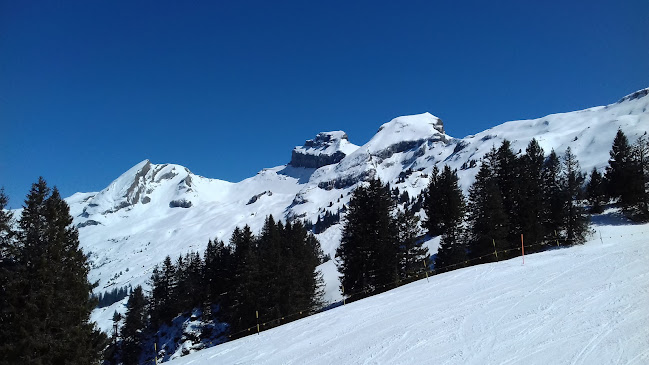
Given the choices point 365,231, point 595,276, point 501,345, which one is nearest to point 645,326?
point 501,345

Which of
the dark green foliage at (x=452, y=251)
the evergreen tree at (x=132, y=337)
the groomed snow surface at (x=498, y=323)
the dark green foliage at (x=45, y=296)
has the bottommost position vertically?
the evergreen tree at (x=132, y=337)

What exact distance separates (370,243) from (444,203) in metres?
13.5

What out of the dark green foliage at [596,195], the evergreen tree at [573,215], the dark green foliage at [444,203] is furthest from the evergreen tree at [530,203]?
the dark green foliage at [596,195]

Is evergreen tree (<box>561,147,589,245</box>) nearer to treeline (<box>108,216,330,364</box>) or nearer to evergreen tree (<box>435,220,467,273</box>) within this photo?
evergreen tree (<box>435,220,467,273</box>)

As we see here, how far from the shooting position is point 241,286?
40.9 metres

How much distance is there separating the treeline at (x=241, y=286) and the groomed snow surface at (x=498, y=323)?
1191 cm

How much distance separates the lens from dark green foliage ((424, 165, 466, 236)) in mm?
43719

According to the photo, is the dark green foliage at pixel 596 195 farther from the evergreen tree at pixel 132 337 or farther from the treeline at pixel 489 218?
the evergreen tree at pixel 132 337

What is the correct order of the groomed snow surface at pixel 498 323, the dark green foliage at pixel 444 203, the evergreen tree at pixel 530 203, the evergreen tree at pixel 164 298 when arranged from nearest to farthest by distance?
the groomed snow surface at pixel 498 323 → the evergreen tree at pixel 530 203 → the dark green foliage at pixel 444 203 → the evergreen tree at pixel 164 298

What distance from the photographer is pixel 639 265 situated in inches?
707

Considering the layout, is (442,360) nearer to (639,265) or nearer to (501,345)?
(501,345)

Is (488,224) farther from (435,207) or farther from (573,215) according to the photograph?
(435,207)

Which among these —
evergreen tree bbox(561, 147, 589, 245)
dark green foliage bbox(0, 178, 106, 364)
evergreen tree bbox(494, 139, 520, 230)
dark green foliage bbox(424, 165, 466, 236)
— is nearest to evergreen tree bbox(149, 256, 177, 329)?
dark green foliage bbox(424, 165, 466, 236)

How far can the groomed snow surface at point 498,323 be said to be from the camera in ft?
36.0
